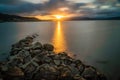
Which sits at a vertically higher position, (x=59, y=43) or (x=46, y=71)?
(x=46, y=71)

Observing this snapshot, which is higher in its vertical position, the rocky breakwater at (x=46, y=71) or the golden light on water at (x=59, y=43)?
the rocky breakwater at (x=46, y=71)

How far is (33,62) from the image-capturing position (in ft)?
19.3

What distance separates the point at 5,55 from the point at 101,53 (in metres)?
2.97

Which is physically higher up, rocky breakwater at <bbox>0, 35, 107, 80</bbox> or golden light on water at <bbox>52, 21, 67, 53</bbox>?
rocky breakwater at <bbox>0, 35, 107, 80</bbox>

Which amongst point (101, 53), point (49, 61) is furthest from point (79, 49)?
point (49, 61)

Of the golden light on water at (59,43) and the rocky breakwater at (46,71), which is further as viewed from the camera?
the golden light on water at (59,43)

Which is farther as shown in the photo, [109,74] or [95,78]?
[109,74]

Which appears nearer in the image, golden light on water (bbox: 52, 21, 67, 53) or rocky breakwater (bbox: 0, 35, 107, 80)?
rocky breakwater (bbox: 0, 35, 107, 80)

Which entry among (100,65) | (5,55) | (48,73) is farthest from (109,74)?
(5,55)

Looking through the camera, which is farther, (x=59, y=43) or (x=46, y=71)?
(x=59, y=43)

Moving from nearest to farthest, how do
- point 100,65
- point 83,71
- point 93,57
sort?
point 83,71 < point 100,65 < point 93,57

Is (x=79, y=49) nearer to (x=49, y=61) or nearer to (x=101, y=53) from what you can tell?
(x=101, y=53)

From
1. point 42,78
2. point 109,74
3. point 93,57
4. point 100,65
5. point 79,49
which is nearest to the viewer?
point 42,78

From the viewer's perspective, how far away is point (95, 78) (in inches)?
216
